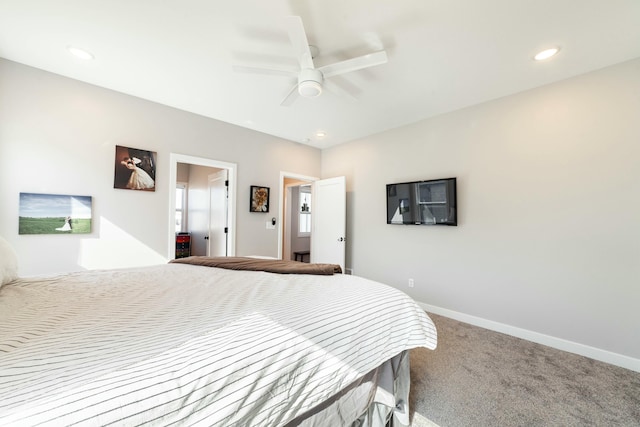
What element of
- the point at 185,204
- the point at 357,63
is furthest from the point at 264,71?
the point at 185,204

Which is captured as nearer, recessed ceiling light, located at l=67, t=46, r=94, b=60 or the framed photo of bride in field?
recessed ceiling light, located at l=67, t=46, r=94, b=60

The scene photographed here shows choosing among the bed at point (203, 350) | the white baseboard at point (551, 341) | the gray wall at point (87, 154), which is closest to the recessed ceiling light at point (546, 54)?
the bed at point (203, 350)

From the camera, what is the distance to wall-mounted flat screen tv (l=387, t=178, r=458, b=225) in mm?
3158

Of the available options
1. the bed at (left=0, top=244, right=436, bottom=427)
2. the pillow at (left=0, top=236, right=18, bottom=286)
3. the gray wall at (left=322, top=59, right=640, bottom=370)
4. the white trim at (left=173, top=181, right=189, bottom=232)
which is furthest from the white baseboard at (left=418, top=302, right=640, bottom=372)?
the white trim at (left=173, top=181, right=189, bottom=232)

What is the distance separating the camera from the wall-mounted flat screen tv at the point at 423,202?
3.16m

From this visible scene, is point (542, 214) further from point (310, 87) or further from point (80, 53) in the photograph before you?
point (80, 53)

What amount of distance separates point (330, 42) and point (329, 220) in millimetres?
2860

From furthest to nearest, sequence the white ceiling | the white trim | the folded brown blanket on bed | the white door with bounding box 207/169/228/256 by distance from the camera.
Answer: the white trim, the white door with bounding box 207/169/228/256, the folded brown blanket on bed, the white ceiling

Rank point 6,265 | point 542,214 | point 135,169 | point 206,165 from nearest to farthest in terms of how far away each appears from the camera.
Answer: point 6,265
point 542,214
point 135,169
point 206,165

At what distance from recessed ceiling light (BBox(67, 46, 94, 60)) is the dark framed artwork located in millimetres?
2231

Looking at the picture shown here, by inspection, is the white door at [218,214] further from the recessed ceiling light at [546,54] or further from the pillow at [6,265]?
the recessed ceiling light at [546,54]

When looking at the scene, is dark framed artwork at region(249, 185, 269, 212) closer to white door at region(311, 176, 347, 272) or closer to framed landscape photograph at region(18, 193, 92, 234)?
white door at region(311, 176, 347, 272)

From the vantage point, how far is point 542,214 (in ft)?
8.50

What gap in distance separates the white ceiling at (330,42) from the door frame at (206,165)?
77 cm
